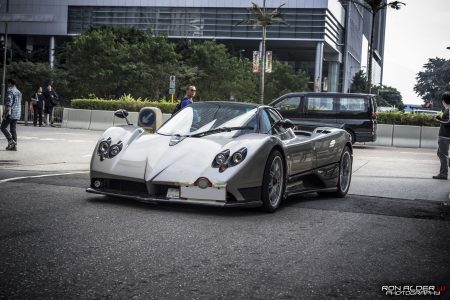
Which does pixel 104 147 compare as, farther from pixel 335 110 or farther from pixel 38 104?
pixel 38 104

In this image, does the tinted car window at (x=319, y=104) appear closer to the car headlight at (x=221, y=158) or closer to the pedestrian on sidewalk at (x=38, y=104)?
the pedestrian on sidewalk at (x=38, y=104)

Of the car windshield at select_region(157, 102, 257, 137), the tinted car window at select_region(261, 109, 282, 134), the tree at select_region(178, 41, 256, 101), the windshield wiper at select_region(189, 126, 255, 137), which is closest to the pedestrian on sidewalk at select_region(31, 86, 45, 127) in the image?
the car windshield at select_region(157, 102, 257, 137)

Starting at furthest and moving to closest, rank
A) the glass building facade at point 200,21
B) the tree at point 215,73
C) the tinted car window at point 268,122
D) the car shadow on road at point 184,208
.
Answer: the glass building facade at point 200,21 → the tree at point 215,73 → the tinted car window at point 268,122 → the car shadow on road at point 184,208

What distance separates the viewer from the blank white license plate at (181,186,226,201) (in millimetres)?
6598

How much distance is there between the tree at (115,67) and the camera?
45.9m

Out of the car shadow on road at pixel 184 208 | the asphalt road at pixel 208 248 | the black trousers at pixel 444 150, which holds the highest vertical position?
the black trousers at pixel 444 150

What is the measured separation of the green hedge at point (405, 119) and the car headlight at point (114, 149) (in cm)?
2168

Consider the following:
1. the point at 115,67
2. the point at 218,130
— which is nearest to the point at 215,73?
the point at 115,67

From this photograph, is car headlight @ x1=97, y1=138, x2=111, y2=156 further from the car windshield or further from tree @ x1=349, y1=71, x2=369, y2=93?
tree @ x1=349, y1=71, x2=369, y2=93

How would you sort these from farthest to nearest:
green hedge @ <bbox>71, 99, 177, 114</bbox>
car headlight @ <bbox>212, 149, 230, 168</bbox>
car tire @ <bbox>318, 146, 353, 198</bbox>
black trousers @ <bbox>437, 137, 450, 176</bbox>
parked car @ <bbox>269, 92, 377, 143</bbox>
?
green hedge @ <bbox>71, 99, 177, 114</bbox> < parked car @ <bbox>269, 92, 377, 143</bbox> < black trousers @ <bbox>437, 137, 450, 176</bbox> < car tire @ <bbox>318, 146, 353, 198</bbox> < car headlight @ <bbox>212, 149, 230, 168</bbox>

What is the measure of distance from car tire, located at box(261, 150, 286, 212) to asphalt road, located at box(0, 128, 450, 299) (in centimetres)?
19

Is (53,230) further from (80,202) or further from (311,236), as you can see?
(311,236)

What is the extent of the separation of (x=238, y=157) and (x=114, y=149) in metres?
1.44

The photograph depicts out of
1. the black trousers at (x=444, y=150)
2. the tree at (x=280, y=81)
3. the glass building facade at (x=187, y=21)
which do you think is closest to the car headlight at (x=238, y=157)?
→ the black trousers at (x=444, y=150)
